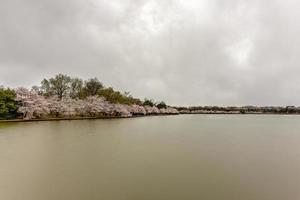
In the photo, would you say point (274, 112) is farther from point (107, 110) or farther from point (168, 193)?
point (168, 193)

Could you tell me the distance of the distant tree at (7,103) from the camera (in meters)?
36.5

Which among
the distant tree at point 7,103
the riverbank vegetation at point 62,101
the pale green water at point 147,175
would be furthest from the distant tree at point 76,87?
the pale green water at point 147,175

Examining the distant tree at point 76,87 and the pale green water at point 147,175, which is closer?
the pale green water at point 147,175

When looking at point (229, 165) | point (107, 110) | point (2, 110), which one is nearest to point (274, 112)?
point (107, 110)

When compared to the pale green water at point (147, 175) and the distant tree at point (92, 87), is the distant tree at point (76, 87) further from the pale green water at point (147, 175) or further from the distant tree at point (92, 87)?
the pale green water at point (147, 175)

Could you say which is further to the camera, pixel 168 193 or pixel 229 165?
pixel 229 165

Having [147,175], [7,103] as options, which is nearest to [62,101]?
[7,103]

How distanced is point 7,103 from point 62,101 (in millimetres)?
12386

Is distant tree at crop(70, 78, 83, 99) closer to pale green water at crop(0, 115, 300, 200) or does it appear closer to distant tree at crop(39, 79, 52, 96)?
distant tree at crop(39, 79, 52, 96)

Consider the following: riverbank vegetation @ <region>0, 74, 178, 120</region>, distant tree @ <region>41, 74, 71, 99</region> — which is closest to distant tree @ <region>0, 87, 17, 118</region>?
riverbank vegetation @ <region>0, 74, 178, 120</region>

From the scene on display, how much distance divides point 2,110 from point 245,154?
117 feet

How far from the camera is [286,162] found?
9.45 metres

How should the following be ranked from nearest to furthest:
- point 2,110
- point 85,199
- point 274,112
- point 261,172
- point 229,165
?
point 85,199 < point 261,172 < point 229,165 < point 2,110 < point 274,112

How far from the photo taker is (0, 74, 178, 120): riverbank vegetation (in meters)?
38.9
